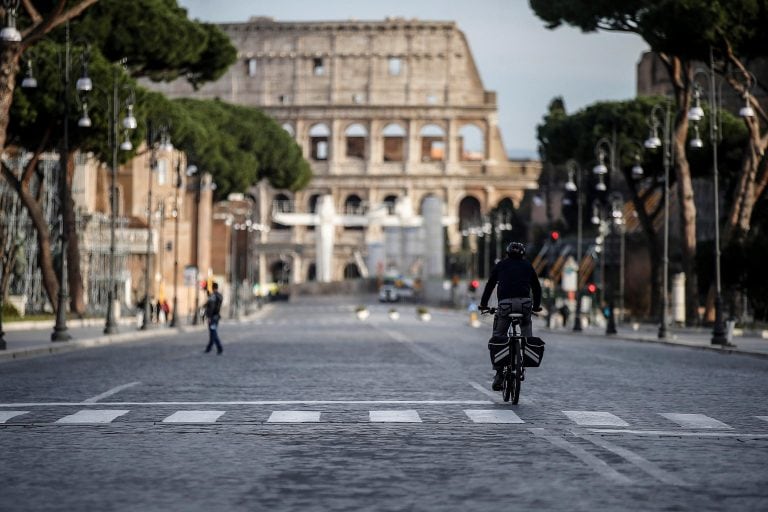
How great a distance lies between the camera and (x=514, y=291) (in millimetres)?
17031

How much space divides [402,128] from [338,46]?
1098cm

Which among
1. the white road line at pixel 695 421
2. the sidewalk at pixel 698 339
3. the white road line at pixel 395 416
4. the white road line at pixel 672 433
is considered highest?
the white road line at pixel 672 433

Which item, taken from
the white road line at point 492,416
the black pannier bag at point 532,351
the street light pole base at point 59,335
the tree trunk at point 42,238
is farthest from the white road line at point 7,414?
the tree trunk at point 42,238

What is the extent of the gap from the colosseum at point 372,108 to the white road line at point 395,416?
157321 mm

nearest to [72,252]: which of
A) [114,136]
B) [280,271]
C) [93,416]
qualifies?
[114,136]

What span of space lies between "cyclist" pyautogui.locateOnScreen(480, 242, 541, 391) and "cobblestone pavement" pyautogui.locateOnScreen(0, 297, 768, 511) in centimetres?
80

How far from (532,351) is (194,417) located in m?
3.46

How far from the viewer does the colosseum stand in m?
176

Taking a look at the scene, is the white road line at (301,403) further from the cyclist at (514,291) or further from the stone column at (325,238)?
the stone column at (325,238)

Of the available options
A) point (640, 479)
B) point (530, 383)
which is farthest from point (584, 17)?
point (640, 479)

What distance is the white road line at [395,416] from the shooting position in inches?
595

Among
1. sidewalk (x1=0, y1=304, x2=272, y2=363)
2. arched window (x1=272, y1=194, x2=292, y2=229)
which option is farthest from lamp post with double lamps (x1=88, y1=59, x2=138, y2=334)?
arched window (x1=272, y1=194, x2=292, y2=229)

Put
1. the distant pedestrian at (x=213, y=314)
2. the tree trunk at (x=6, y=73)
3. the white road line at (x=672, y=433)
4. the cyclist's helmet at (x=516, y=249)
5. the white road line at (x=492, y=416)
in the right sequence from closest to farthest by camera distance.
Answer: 1. the white road line at (x=672, y=433)
2. the white road line at (x=492, y=416)
3. the cyclist's helmet at (x=516, y=249)
4. the distant pedestrian at (x=213, y=314)
5. the tree trunk at (x=6, y=73)

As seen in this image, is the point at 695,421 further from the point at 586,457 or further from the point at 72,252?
the point at 72,252
